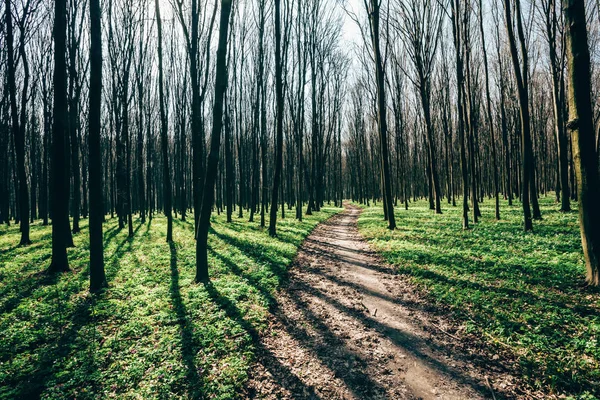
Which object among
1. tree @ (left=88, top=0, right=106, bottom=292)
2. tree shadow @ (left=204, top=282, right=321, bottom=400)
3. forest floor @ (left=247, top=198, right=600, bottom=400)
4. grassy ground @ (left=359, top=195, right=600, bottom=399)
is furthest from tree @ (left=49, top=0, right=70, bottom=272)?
grassy ground @ (left=359, top=195, right=600, bottom=399)

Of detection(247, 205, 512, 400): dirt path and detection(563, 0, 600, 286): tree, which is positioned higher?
detection(563, 0, 600, 286): tree

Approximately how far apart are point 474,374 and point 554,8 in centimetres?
2018

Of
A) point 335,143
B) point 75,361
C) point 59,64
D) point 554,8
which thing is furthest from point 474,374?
point 335,143

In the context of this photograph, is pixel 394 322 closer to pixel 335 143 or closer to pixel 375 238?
pixel 375 238

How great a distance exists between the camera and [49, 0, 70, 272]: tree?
7613mm

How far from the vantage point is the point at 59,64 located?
7641mm

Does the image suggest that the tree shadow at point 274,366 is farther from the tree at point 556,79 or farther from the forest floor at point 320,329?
the tree at point 556,79

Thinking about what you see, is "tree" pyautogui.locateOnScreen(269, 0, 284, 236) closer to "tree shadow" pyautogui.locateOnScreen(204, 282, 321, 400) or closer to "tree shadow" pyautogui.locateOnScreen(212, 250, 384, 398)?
"tree shadow" pyautogui.locateOnScreen(212, 250, 384, 398)

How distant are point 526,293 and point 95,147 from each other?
1033 cm

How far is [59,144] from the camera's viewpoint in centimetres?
795

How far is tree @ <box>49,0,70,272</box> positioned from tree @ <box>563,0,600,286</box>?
12.6 metres

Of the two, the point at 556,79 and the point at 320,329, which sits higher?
the point at 556,79

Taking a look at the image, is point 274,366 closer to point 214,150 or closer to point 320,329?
point 320,329

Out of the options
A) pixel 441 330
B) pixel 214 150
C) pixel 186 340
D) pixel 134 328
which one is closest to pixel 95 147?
pixel 214 150
